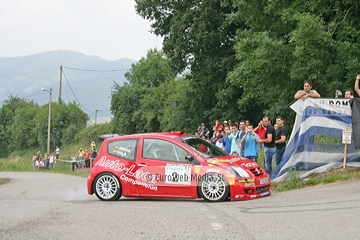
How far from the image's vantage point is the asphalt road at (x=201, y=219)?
24.7ft

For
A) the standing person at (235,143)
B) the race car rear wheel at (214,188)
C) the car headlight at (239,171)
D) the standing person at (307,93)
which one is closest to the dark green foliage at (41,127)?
the standing person at (235,143)

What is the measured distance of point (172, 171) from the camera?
12.5 metres

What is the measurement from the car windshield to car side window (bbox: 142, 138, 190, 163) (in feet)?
0.99

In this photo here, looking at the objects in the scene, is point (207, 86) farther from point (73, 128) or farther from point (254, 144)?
point (73, 128)

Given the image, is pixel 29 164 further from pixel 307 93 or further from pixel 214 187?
pixel 214 187

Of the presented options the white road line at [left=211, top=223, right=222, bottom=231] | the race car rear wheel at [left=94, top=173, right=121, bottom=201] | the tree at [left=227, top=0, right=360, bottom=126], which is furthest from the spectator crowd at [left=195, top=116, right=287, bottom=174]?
the tree at [left=227, top=0, right=360, bottom=126]

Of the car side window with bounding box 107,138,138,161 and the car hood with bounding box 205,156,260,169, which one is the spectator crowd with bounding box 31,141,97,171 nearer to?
the car side window with bounding box 107,138,138,161

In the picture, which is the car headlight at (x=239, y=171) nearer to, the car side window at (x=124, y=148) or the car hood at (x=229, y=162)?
the car hood at (x=229, y=162)

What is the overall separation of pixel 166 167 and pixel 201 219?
367 centimetres

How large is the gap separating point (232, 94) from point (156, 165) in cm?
2232

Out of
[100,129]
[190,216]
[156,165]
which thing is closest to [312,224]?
[190,216]

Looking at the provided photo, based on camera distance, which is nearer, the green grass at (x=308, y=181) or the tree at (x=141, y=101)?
the green grass at (x=308, y=181)

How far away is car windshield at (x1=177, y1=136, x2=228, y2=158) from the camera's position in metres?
12.7

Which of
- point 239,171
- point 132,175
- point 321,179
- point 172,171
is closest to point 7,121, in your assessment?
point 132,175
